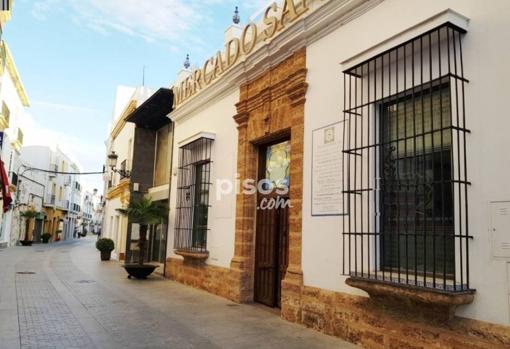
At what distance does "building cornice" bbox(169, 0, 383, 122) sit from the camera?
18.4ft

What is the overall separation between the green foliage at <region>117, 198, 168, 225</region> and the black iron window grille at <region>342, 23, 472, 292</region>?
22.4 feet

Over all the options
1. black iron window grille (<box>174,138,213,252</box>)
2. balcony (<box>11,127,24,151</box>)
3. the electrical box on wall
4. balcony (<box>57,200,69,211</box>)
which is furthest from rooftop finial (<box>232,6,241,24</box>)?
balcony (<box>57,200,69,211</box>)

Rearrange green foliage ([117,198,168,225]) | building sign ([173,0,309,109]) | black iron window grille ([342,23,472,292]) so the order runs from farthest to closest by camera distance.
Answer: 1. green foliage ([117,198,168,225])
2. building sign ([173,0,309,109])
3. black iron window grille ([342,23,472,292])

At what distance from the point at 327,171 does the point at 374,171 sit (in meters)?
0.81

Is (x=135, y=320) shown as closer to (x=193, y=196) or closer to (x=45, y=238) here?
(x=193, y=196)

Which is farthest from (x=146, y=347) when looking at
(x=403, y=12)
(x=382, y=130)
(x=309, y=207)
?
(x=403, y=12)

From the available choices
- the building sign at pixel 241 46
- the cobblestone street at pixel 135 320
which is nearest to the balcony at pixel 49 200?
the cobblestone street at pixel 135 320

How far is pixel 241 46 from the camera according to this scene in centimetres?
816

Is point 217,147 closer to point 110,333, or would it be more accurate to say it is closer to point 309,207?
point 309,207

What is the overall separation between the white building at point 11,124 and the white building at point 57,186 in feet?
13.4

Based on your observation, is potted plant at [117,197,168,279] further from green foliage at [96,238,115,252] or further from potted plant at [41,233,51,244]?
potted plant at [41,233,51,244]

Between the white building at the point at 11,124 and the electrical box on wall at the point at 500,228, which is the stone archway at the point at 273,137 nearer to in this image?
the electrical box on wall at the point at 500,228

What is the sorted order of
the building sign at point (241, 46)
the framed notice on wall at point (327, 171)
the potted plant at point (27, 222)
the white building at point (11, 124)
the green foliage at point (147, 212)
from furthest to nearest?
1. the potted plant at point (27, 222)
2. the white building at point (11, 124)
3. the green foliage at point (147, 212)
4. the building sign at point (241, 46)
5. the framed notice on wall at point (327, 171)

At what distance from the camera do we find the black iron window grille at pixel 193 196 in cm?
918
